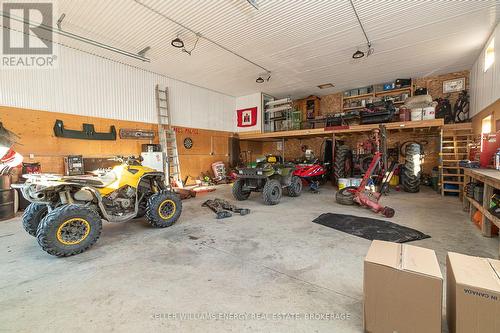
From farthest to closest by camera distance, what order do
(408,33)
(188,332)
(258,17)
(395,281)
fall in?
(408,33) → (258,17) → (188,332) → (395,281)

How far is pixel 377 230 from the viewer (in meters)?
3.14

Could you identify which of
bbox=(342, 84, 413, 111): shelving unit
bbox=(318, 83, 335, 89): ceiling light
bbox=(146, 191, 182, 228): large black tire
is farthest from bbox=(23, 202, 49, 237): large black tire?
bbox=(342, 84, 413, 111): shelving unit

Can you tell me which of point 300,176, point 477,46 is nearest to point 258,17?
point 300,176

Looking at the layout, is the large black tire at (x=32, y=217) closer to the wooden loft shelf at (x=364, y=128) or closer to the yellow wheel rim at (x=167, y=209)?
the yellow wheel rim at (x=167, y=209)

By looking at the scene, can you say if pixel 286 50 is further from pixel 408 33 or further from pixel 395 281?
pixel 395 281

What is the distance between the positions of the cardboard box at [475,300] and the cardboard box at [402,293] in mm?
75

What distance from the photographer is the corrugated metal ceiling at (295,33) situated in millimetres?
3979

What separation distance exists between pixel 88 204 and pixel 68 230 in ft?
1.50

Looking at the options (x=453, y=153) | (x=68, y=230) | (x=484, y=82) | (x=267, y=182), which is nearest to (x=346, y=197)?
(x=267, y=182)

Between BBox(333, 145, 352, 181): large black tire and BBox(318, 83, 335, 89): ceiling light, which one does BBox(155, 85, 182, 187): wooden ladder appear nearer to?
BBox(333, 145, 352, 181): large black tire

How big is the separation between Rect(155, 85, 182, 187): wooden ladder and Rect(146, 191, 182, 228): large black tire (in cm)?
344

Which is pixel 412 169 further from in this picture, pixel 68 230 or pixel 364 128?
pixel 68 230

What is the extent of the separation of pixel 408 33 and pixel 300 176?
4064mm

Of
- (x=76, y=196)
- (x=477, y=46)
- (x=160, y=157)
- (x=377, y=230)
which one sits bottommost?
(x=377, y=230)
